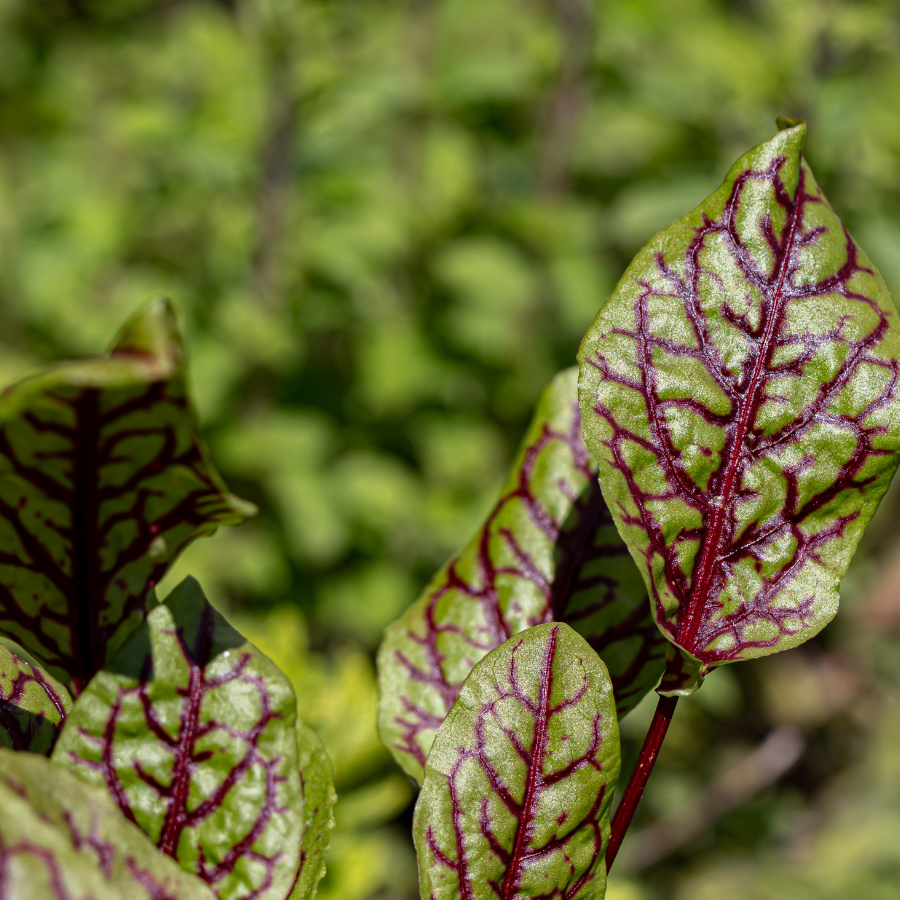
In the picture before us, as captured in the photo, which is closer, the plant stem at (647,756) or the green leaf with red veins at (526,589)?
the plant stem at (647,756)

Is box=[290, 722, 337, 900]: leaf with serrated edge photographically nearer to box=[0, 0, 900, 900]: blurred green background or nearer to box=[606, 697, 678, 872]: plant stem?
box=[606, 697, 678, 872]: plant stem

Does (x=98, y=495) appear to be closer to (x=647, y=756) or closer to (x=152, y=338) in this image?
(x=152, y=338)

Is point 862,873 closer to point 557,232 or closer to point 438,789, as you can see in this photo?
point 557,232

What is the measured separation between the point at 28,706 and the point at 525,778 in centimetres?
25

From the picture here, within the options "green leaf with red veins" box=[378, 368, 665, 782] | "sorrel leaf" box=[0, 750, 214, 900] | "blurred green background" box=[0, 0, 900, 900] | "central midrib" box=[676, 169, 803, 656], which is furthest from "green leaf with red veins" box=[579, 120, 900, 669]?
"blurred green background" box=[0, 0, 900, 900]

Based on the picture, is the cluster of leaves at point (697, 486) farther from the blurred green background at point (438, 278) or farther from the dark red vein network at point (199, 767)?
the blurred green background at point (438, 278)

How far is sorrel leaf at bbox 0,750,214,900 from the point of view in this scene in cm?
35

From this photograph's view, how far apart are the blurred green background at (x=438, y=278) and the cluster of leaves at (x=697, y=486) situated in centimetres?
174

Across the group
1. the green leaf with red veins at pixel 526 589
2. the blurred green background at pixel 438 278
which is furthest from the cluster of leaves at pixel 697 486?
the blurred green background at pixel 438 278

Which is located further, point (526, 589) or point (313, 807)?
point (526, 589)

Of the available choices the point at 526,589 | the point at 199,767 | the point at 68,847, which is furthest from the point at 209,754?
the point at 526,589

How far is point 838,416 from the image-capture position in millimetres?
485

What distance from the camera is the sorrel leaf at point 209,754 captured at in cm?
47

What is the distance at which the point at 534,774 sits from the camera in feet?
1.61
